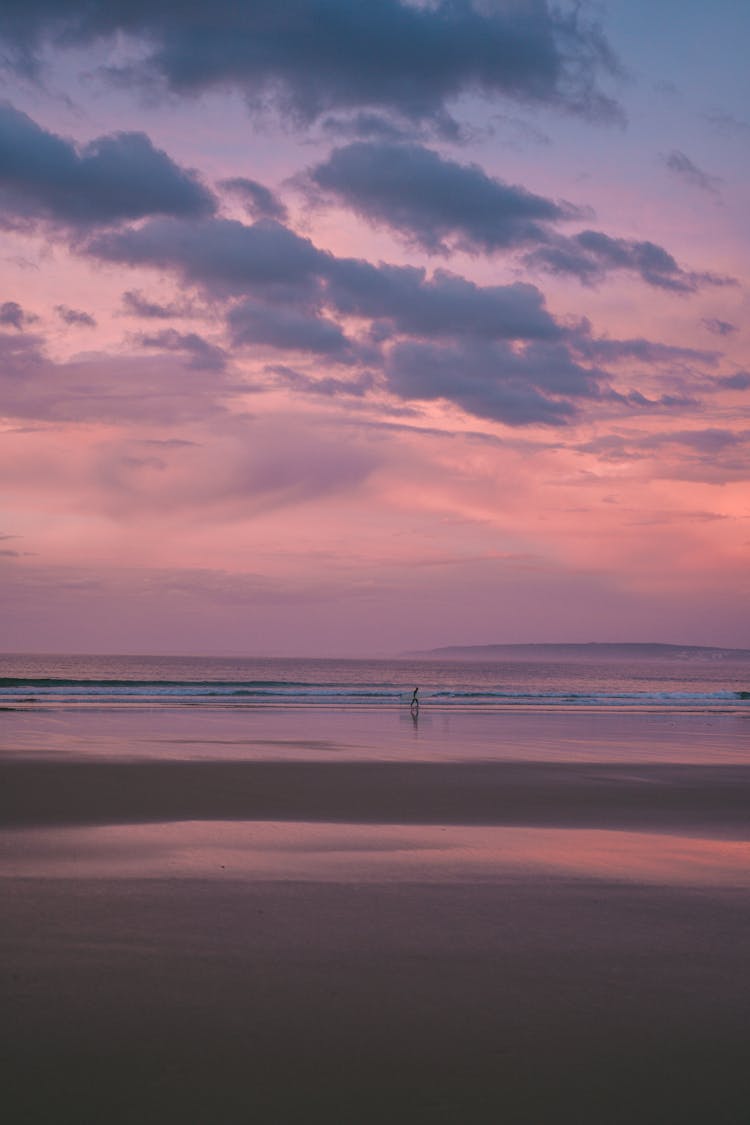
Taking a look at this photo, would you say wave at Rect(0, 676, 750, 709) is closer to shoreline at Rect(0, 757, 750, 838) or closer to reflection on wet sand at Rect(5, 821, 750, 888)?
shoreline at Rect(0, 757, 750, 838)

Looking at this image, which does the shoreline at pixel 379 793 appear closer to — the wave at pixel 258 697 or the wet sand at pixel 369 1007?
the wet sand at pixel 369 1007

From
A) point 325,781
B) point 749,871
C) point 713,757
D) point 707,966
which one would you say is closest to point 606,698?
point 713,757

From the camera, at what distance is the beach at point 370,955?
172 inches

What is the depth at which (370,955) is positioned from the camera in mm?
6238

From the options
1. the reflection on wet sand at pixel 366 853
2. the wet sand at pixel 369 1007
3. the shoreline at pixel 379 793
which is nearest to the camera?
the wet sand at pixel 369 1007

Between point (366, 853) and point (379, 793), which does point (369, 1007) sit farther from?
point (379, 793)

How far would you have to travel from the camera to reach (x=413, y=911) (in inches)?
291

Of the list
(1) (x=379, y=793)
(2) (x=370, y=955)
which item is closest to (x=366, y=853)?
(2) (x=370, y=955)

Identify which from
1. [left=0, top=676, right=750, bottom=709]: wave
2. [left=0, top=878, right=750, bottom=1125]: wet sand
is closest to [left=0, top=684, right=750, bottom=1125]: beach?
[left=0, top=878, right=750, bottom=1125]: wet sand

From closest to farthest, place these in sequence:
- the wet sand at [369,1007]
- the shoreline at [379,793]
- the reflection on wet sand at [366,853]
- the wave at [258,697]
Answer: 1. the wet sand at [369,1007]
2. the reflection on wet sand at [366,853]
3. the shoreline at [379,793]
4. the wave at [258,697]

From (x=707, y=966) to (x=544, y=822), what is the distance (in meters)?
6.02

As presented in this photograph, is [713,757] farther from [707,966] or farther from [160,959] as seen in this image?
[160,959]

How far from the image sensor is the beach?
14.3 feet

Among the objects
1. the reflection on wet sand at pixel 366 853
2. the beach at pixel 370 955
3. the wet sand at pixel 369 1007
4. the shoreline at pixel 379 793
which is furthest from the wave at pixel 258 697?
the wet sand at pixel 369 1007
